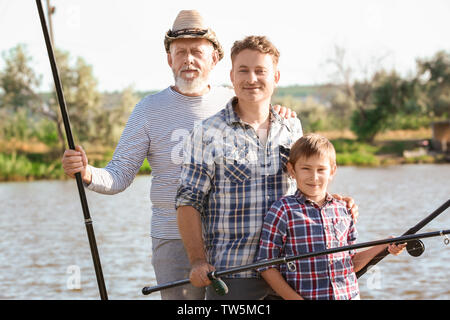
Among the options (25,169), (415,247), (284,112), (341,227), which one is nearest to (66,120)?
(284,112)

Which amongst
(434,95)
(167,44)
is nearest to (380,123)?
(434,95)

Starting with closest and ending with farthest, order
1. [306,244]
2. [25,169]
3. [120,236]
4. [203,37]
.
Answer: [306,244] < [203,37] < [120,236] < [25,169]

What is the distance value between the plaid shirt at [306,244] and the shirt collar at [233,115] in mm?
341

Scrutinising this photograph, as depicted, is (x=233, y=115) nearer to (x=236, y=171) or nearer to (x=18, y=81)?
(x=236, y=171)

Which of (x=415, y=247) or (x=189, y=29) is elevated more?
(x=189, y=29)

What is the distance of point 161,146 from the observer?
3.12m

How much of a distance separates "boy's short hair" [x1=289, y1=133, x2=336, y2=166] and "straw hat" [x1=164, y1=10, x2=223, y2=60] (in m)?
0.80

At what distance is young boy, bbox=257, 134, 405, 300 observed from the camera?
252 centimetres

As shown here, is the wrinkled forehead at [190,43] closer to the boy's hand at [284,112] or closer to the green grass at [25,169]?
the boy's hand at [284,112]

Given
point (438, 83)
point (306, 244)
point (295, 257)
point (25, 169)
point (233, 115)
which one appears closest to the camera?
point (295, 257)

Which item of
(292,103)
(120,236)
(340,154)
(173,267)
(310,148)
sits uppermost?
(292,103)

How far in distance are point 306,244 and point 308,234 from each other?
4 cm

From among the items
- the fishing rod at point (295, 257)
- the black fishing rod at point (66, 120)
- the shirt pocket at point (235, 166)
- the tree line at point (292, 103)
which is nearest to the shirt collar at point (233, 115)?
the shirt pocket at point (235, 166)
